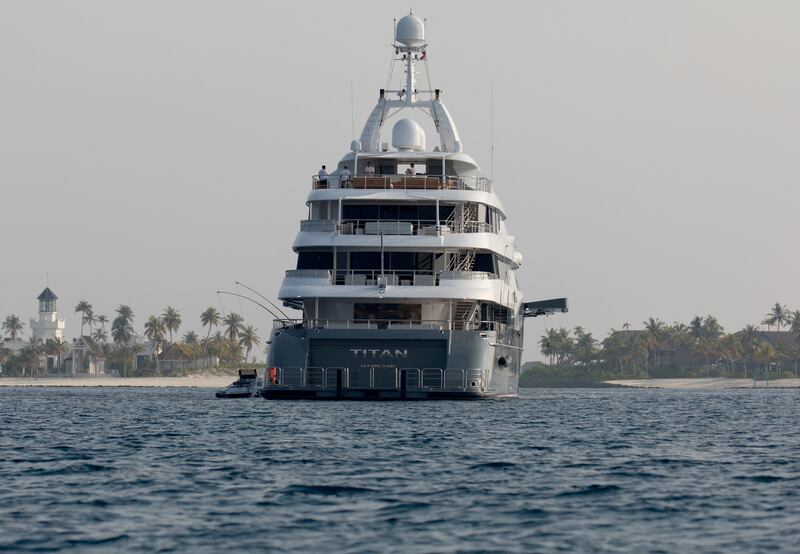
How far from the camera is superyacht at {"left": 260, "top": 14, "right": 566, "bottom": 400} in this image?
52.2 meters

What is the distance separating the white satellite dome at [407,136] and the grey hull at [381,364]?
14.6 m

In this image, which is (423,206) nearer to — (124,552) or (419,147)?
(419,147)

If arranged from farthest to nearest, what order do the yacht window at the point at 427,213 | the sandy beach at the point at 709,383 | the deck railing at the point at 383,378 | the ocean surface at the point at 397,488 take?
the sandy beach at the point at 709,383 < the yacht window at the point at 427,213 < the deck railing at the point at 383,378 < the ocean surface at the point at 397,488

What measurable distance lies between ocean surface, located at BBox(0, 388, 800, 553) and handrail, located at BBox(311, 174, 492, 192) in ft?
67.6

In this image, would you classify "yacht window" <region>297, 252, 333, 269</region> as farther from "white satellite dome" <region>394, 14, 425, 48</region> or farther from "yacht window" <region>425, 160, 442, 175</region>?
"white satellite dome" <region>394, 14, 425, 48</region>

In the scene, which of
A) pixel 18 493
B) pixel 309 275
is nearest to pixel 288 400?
pixel 309 275

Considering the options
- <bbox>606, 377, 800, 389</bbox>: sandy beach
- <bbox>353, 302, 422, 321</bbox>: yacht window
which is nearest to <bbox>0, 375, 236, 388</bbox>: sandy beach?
<bbox>606, 377, 800, 389</bbox>: sandy beach

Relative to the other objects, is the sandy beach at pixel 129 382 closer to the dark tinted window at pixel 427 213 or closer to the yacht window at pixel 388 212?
the yacht window at pixel 388 212

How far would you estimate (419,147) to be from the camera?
64.8 m

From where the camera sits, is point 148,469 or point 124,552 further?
point 148,469

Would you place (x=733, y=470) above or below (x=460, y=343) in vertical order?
below

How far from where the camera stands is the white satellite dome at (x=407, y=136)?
6438cm

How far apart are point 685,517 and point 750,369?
178772 mm

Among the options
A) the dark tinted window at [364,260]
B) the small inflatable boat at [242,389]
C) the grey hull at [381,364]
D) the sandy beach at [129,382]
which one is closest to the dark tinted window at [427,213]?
the dark tinted window at [364,260]
